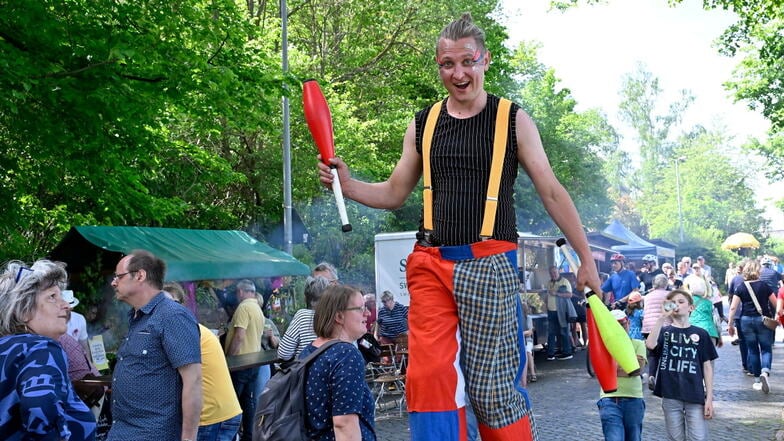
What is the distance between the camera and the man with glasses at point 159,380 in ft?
A: 14.1

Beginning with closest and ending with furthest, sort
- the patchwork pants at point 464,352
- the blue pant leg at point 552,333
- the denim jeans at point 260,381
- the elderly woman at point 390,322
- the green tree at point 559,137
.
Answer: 1. the patchwork pants at point 464,352
2. the denim jeans at point 260,381
3. the elderly woman at point 390,322
4. the blue pant leg at point 552,333
5. the green tree at point 559,137

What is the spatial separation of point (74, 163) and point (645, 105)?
222 ft

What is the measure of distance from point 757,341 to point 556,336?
5.53m

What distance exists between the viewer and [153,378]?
4324mm

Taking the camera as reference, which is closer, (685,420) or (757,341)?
(685,420)

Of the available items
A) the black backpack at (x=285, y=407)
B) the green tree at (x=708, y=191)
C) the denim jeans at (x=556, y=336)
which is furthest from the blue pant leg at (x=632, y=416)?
the green tree at (x=708, y=191)

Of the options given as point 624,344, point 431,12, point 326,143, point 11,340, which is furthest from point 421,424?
point 431,12

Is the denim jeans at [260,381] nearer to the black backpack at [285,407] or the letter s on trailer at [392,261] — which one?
the black backpack at [285,407]

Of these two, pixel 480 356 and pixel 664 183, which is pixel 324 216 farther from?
pixel 664 183

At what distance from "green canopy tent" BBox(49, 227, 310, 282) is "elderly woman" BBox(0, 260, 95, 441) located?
6909mm

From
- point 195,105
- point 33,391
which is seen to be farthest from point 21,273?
point 195,105

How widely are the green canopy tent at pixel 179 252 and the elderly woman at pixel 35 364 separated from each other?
691cm

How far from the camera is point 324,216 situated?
26844 millimetres

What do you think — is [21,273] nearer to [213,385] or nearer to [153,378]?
[153,378]
